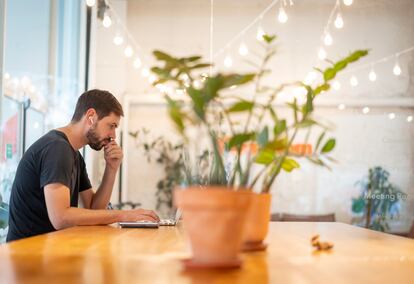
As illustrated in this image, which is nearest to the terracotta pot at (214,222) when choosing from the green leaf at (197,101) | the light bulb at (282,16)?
the green leaf at (197,101)

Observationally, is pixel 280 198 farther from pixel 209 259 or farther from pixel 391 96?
pixel 209 259

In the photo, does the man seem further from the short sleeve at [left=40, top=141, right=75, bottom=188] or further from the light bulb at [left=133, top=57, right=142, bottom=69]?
the light bulb at [left=133, top=57, right=142, bottom=69]

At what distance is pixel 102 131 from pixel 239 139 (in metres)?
2.04

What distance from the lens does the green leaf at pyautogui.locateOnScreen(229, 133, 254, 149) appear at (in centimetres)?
135

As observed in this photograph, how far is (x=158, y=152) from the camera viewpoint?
6.83 m

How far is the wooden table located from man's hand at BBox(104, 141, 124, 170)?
1231 millimetres

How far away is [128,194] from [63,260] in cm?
536

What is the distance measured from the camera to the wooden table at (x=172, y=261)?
1274 mm

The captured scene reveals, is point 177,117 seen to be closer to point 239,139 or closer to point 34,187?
point 239,139

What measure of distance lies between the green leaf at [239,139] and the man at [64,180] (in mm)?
1436

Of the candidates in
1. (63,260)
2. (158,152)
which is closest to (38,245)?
(63,260)

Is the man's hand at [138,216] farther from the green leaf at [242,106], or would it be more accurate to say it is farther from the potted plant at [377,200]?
the potted plant at [377,200]

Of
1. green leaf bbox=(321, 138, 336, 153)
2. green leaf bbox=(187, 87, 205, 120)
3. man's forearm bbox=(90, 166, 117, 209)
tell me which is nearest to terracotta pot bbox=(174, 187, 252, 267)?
green leaf bbox=(187, 87, 205, 120)

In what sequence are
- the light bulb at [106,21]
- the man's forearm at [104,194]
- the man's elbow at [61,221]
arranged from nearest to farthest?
the man's elbow at [61,221]
the man's forearm at [104,194]
the light bulb at [106,21]
